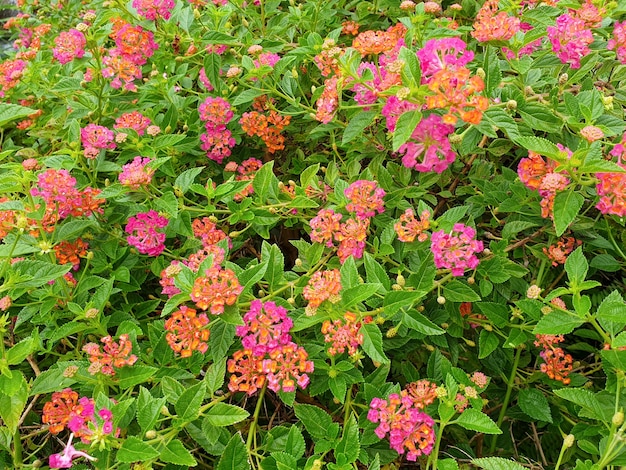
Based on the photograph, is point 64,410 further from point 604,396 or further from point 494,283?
point 604,396

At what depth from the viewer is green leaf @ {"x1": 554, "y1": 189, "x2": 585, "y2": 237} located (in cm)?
138

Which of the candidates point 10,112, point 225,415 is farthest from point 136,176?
point 225,415

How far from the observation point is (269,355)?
1.40 metres

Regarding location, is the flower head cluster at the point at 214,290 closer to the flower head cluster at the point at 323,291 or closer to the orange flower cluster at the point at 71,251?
the flower head cluster at the point at 323,291

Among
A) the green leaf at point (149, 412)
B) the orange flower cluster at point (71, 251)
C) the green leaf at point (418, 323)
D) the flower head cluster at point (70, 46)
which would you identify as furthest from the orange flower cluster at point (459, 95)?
the flower head cluster at point (70, 46)

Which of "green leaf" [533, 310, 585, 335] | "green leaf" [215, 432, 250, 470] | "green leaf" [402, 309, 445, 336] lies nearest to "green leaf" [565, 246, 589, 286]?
"green leaf" [533, 310, 585, 335]

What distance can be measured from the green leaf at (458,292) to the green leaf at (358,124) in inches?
21.1

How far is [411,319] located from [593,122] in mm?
798

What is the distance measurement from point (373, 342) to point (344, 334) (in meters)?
0.08

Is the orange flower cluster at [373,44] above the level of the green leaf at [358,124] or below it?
above

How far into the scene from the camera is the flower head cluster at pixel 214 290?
1320 millimetres

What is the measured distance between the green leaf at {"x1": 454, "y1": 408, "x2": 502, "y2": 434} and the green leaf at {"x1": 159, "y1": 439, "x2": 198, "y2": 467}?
687 mm

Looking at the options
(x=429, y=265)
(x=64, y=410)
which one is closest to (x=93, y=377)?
(x=64, y=410)

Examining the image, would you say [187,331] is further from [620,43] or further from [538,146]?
[620,43]
